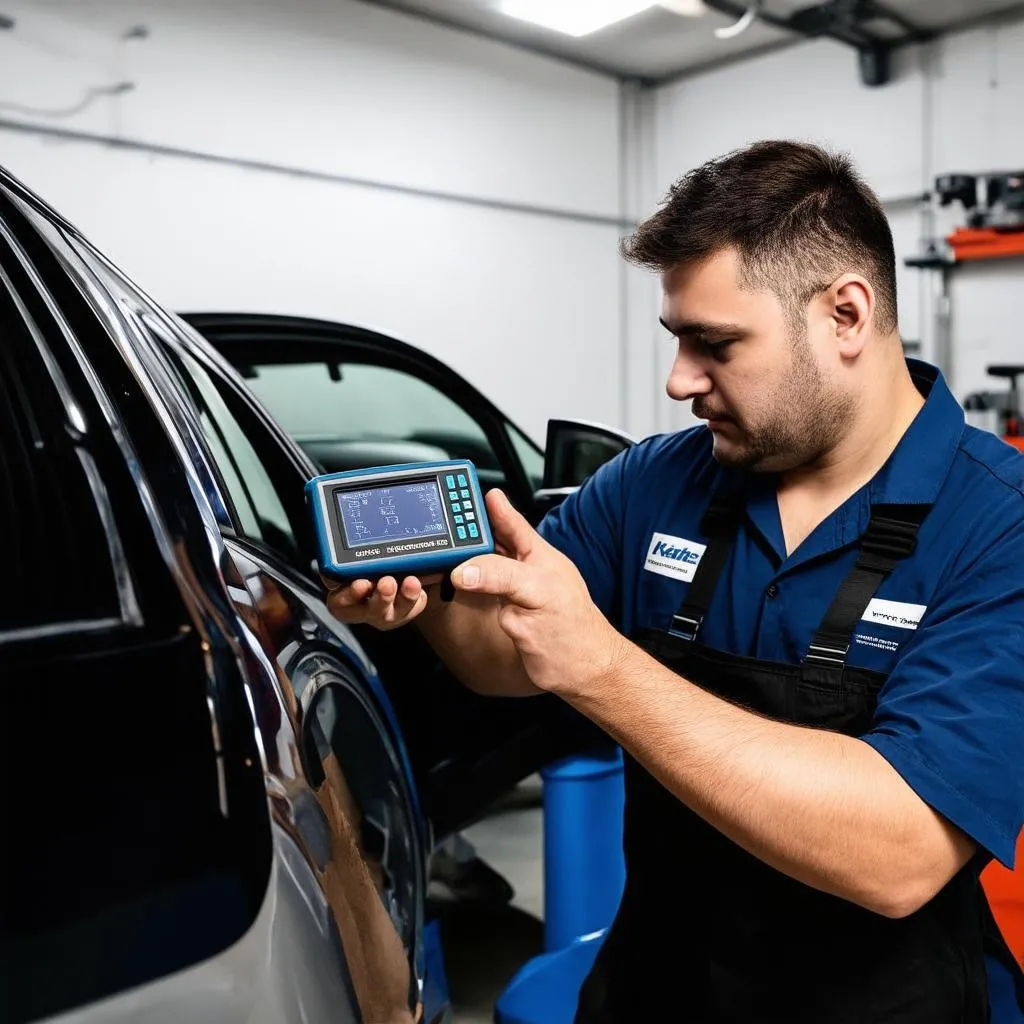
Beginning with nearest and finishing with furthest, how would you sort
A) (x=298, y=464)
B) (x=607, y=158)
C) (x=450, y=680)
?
(x=298, y=464) → (x=450, y=680) → (x=607, y=158)

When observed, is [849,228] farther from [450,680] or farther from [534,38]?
[534,38]

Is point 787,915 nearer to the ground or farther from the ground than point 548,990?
farther from the ground

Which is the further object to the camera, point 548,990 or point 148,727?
point 548,990

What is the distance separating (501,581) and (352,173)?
475cm

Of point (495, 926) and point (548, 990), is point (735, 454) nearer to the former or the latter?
point (548, 990)

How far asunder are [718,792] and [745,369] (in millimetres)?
522

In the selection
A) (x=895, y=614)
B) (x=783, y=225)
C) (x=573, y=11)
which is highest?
(x=573, y=11)

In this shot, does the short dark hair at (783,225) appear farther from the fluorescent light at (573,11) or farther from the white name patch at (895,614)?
the fluorescent light at (573,11)

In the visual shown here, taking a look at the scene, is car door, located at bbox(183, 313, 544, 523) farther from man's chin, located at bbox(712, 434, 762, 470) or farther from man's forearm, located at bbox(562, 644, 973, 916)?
man's forearm, located at bbox(562, 644, 973, 916)

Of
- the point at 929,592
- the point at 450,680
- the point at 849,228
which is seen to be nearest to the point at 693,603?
the point at 929,592

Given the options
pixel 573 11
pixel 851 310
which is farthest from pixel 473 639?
pixel 573 11

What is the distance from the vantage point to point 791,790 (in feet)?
3.12

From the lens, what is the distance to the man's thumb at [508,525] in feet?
3.45

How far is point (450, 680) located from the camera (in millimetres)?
1931
